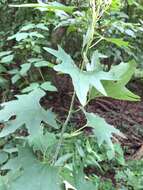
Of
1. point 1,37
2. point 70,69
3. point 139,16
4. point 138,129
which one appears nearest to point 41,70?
point 1,37

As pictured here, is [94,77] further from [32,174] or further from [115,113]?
[115,113]

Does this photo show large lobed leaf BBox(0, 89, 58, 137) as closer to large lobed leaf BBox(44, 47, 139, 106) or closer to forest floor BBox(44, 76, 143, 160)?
large lobed leaf BBox(44, 47, 139, 106)

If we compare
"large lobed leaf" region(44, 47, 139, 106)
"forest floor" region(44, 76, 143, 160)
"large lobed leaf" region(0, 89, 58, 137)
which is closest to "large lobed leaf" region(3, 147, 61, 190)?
"large lobed leaf" region(0, 89, 58, 137)

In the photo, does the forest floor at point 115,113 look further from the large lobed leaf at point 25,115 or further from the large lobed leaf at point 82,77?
the large lobed leaf at point 82,77

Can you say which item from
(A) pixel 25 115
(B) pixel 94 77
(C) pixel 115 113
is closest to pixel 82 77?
(B) pixel 94 77

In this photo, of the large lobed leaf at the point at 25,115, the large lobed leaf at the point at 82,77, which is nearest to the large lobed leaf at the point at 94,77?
the large lobed leaf at the point at 82,77

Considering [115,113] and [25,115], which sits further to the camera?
[115,113]

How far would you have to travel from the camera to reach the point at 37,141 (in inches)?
70.4

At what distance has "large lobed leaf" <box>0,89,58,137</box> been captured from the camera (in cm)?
162

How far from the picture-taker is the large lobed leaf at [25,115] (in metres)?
1.62

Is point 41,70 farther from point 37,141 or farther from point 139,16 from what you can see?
point 37,141

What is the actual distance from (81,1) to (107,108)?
1.21m

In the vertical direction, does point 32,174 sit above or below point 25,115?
below

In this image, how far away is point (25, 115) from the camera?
1628mm
